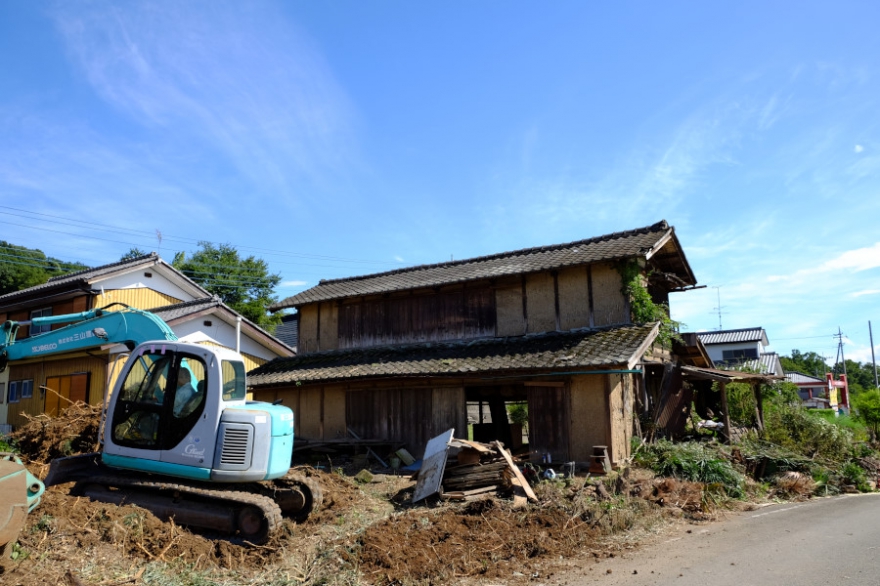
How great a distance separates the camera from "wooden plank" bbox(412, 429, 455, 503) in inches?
436

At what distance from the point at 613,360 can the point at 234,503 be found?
26.2 ft

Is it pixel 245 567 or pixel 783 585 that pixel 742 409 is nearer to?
pixel 783 585

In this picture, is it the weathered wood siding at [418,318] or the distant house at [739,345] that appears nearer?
the weathered wood siding at [418,318]

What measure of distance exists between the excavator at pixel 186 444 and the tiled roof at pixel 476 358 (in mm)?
6504

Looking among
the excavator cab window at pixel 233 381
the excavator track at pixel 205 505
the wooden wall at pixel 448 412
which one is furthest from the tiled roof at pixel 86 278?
the excavator cab window at pixel 233 381

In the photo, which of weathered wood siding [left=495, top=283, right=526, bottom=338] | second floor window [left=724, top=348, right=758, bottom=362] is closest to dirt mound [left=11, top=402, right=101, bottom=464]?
weathered wood siding [left=495, top=283, right=526, bottom=338]

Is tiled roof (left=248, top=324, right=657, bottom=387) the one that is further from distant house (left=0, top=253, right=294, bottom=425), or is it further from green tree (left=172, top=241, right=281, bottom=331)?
green tree (left=172, top=241, right=281, bottom=331)

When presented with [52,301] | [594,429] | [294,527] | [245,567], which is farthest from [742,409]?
[52,301]

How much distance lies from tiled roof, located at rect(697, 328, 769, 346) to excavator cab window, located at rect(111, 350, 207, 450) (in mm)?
41744

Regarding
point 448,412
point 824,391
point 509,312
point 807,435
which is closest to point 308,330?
point 448,412

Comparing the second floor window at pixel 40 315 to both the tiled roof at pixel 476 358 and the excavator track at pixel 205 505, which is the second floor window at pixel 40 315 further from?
the excavator track at pixel 205 505

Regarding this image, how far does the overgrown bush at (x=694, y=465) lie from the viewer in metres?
12.0

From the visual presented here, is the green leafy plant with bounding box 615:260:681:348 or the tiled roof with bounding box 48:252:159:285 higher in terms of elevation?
the tiled roof with bounding box 48:252:159:285

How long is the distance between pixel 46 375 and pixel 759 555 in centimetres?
2413
